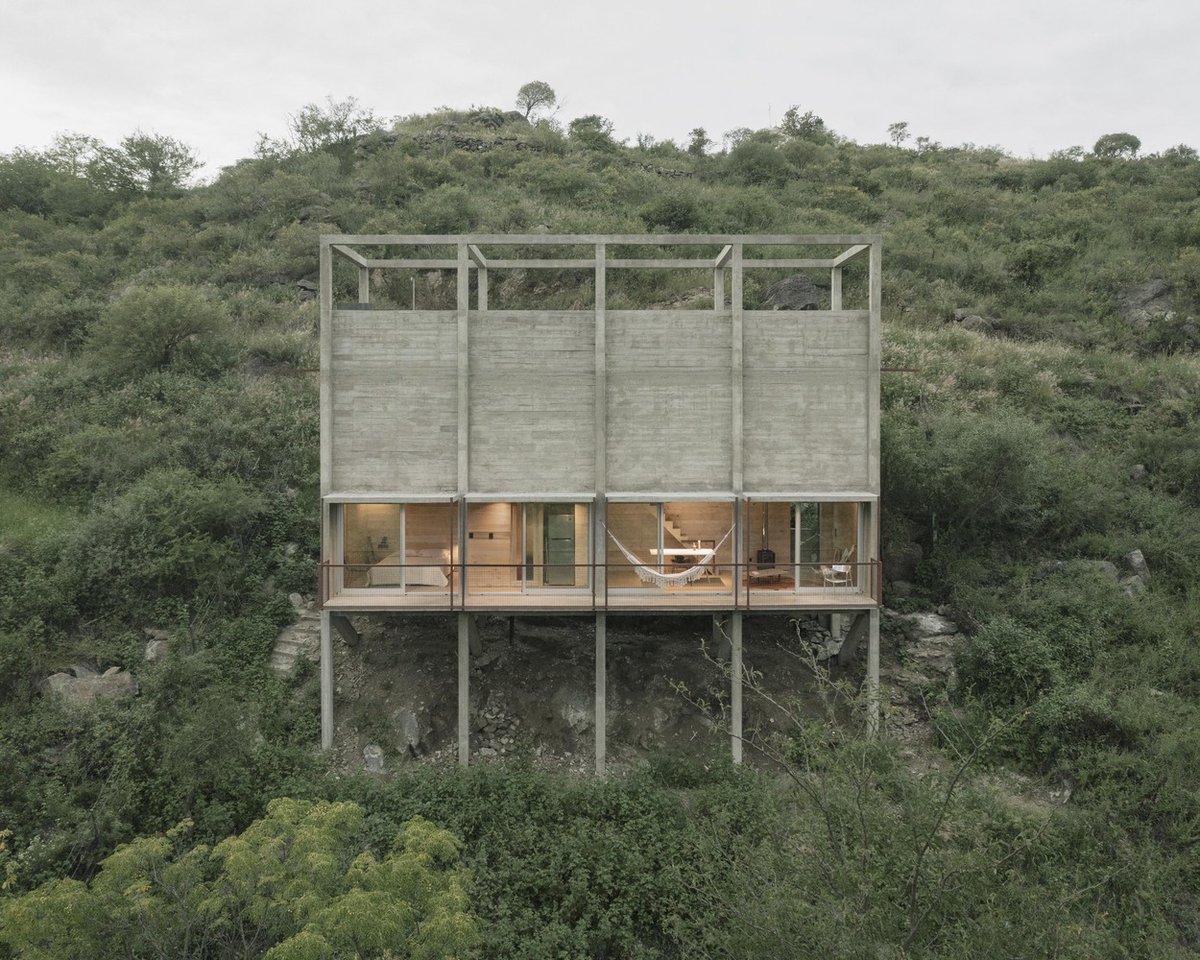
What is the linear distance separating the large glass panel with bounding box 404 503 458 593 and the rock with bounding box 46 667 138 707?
5.04m

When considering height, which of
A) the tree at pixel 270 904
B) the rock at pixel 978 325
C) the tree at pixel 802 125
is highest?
the tree at pixel 802 125

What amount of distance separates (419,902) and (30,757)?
7.29 meters

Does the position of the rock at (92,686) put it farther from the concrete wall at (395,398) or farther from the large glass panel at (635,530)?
the large glass panel at (635,530)

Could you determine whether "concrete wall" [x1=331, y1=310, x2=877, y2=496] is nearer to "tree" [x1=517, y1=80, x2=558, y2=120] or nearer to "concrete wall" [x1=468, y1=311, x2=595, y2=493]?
"concrete wall" [x1=468, y1=311, x2=595, y2=493]

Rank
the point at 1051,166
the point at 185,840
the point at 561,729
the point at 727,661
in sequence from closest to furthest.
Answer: the point at 185,840 < the point at 561,729 < the point at 727,661 < the point at 1051,166

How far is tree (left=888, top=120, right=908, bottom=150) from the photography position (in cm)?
4856

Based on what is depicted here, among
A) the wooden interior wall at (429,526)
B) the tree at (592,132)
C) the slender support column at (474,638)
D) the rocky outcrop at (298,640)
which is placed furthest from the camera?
the tree at (592,132)

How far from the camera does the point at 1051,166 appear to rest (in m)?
36.0

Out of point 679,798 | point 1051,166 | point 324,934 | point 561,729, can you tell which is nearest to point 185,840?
point 324,934

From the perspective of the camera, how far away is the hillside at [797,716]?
7.52 metres

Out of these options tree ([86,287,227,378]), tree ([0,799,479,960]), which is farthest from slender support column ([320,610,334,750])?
tree ([86,287,227,378])

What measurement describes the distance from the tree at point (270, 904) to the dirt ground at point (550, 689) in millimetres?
3752

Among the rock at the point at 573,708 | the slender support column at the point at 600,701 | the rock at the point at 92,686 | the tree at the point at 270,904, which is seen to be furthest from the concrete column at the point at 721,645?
the rock at the point at 92,686

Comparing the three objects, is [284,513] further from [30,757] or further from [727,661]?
[727,661]
